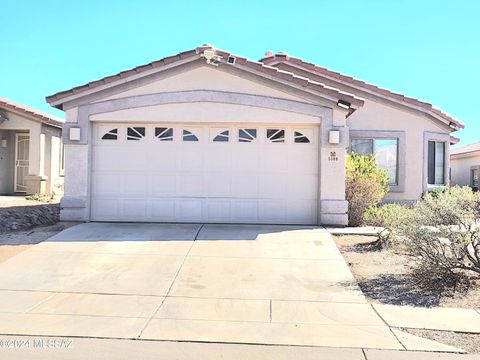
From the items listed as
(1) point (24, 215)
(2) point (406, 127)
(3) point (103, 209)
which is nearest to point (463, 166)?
(2) point (406, 127)

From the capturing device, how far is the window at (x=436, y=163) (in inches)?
604

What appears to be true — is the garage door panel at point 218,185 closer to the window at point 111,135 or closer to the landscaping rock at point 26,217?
the window at point 111,135

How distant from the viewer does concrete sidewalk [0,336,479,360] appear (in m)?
4.56

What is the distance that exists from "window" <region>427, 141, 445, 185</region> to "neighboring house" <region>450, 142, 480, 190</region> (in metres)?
11.2

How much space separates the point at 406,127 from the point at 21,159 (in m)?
15.2

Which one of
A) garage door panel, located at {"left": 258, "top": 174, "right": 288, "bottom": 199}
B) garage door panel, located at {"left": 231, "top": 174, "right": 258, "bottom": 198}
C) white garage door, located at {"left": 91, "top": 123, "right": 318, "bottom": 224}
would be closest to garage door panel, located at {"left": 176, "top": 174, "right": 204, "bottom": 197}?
white garage door, located at {"left": 91, "top": 123, "right": 318, "bottom": 224}

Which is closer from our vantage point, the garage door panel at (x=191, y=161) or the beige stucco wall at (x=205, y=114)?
the beige stucco wall at (x=205, y=114)

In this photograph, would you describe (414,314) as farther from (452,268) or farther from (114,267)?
(114,267)

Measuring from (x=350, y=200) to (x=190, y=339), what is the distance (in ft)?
25.4

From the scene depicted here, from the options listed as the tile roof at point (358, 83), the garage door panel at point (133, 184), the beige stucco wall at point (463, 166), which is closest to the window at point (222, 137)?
the garage door panel at point (133, 184)

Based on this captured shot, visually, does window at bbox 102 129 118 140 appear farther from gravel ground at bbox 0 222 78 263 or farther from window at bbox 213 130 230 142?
window at bbox 213 130 230 142

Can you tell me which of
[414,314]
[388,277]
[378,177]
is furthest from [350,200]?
[414,314]

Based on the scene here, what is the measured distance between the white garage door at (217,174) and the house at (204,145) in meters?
0.02

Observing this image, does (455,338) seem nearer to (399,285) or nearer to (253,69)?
(399,285)
